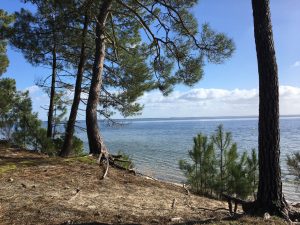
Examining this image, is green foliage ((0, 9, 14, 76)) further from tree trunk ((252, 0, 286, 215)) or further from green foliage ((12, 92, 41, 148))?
tree trunk ((252, 0, 286, 215))

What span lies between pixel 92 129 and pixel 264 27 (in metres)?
5.15

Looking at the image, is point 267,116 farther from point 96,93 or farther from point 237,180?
point 237,180

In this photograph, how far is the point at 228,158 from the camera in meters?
12.2

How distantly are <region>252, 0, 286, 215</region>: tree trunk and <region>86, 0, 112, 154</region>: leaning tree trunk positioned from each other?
15.1 ft

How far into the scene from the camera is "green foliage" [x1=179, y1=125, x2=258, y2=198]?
1154 centimetres

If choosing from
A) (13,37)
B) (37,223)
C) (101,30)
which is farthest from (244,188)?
(37,223)

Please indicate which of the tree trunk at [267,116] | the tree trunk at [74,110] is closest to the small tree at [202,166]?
the tree trunk at [74,110]

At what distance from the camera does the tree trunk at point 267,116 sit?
16.8 ft

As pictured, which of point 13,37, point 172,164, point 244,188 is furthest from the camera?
point 172,164

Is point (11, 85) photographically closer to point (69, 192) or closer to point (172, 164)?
point (69, 192)

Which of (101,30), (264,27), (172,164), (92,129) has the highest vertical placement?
(101,30)

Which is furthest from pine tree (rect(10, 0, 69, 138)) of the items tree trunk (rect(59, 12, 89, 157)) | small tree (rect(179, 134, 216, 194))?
small tree (rect(179, 134, 216, 194))

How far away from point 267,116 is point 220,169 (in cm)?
749

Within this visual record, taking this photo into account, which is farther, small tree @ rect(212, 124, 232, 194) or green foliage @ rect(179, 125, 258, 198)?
small tree @ rect(212, 124, 232, 194)
